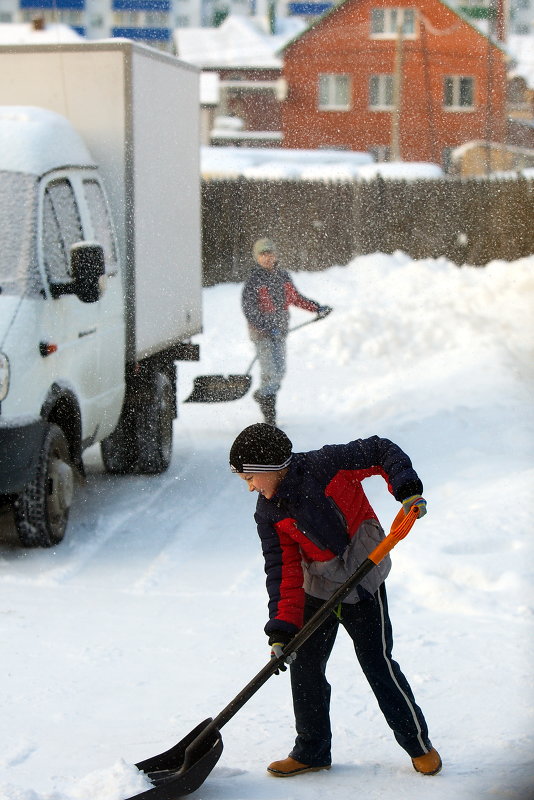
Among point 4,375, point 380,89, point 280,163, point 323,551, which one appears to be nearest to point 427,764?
point 323,551

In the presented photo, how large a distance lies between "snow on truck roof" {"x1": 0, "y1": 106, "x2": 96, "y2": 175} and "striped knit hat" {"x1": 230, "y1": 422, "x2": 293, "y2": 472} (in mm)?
3823

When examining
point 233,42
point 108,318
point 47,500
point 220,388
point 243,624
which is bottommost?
point 220,388

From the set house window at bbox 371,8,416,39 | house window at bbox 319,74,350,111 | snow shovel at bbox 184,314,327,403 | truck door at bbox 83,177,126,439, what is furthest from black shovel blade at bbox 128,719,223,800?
house window at bbox 319,74,350,111

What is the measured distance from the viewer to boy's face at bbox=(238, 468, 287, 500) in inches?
140

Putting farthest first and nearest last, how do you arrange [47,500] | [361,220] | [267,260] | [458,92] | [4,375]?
[458,92], [361,220], [267,260], [47,500], [4,375]

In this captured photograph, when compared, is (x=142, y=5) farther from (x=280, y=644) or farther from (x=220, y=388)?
(x=280, y=644)

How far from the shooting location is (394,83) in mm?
32031

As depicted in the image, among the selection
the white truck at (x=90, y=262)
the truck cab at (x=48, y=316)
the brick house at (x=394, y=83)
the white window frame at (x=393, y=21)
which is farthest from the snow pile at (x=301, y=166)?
the truck cab at (x=48, y=316)

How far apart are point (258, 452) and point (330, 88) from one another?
2878cm

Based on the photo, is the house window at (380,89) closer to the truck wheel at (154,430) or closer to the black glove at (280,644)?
the truck wheel at (154,430)

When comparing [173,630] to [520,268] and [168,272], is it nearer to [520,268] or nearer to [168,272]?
[168,272]

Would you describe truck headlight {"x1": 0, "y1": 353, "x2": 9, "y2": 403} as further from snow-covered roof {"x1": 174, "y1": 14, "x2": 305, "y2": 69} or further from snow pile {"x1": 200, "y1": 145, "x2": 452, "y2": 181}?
snow-covered roof {"x1": 174, "y1": 14, "x2": 305, "y2": 69}

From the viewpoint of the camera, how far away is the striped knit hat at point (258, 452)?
3.52 meters

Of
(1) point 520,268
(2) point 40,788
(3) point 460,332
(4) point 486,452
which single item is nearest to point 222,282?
(1) point 520,268
